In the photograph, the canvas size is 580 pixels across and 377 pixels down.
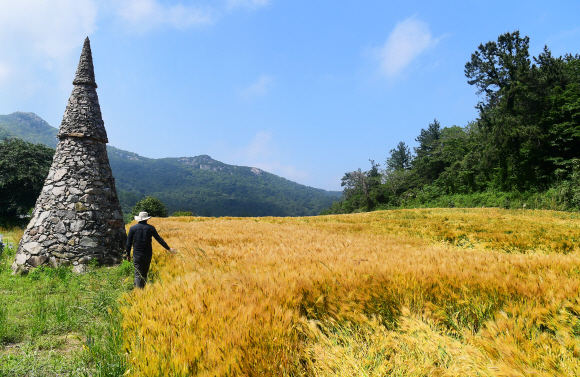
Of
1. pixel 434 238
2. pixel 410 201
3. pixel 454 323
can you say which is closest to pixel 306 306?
pixel 454 323

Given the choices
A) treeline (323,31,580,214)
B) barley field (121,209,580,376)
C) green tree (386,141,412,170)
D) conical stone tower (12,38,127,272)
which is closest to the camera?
barley field (121,209,580,376)

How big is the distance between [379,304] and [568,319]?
6.52 ft

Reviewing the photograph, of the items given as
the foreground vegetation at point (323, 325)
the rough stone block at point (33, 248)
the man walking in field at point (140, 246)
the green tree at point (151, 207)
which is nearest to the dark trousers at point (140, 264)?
the man walking in field at point (140, 246)

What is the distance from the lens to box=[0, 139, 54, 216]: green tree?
1298 inches

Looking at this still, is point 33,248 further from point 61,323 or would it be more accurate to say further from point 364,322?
point 364,322

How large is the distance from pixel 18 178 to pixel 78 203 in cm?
3826

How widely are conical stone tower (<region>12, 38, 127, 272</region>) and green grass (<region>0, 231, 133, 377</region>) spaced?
560mm

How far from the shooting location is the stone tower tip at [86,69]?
29.1ft

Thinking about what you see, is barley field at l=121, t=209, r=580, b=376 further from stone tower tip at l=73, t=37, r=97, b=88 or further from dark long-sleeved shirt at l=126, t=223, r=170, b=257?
stone tower tip at l=73, t=37, r=97, b=88

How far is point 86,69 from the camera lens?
355 inches

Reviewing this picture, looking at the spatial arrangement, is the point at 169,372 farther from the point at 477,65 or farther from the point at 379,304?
the point at 477,65

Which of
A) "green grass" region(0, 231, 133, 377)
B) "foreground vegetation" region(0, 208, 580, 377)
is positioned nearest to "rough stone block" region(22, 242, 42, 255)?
"green grass" region(0, 231, 133, 377)

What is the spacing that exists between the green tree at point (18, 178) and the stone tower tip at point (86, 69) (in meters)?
36.0

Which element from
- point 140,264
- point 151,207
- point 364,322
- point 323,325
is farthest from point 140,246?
point 151,207
